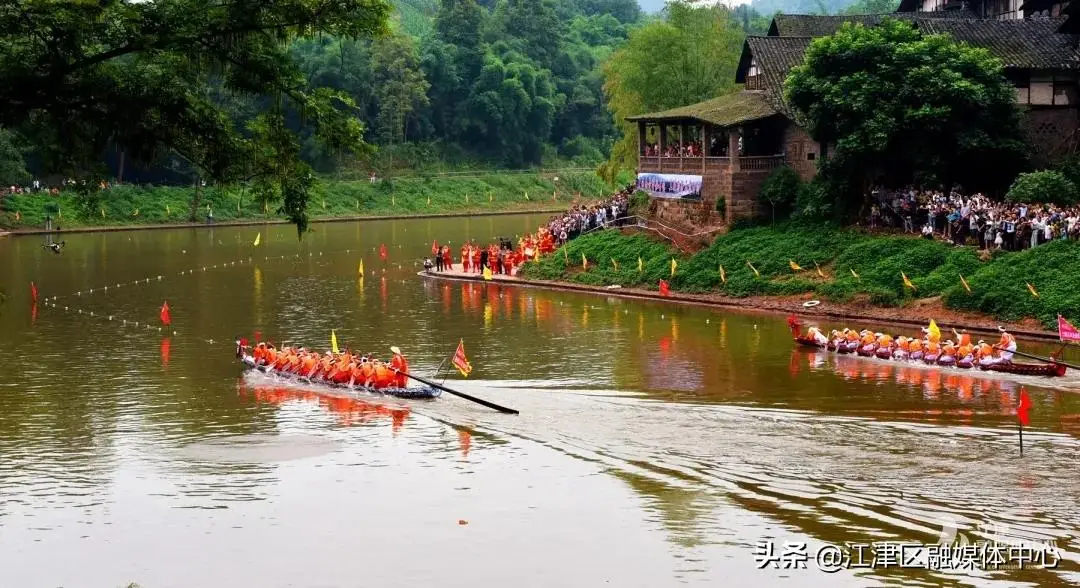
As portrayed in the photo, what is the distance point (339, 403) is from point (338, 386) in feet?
5.22

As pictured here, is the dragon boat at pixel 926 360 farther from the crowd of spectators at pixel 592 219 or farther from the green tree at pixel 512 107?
the green tree at pixel 512 107

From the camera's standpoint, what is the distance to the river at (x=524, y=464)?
22406mm

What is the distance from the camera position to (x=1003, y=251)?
145 feet

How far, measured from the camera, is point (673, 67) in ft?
240

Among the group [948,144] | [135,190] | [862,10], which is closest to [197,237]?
[135,190]

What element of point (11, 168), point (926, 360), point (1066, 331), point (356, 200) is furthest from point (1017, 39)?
point (356, 200)

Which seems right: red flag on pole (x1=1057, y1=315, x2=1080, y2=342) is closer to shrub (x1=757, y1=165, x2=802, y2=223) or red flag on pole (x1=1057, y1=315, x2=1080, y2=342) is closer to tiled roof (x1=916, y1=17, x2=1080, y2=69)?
tiled roof (x1=916, y1=17, x2=1080, y2=69)

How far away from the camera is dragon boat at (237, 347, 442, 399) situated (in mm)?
34219

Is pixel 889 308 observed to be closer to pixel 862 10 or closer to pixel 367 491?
pixel 367 491

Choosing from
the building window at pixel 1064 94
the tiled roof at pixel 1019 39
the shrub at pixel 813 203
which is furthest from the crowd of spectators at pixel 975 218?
the tiled roof at pixel 1019 39

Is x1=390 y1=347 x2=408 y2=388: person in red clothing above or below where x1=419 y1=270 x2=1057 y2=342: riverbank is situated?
below

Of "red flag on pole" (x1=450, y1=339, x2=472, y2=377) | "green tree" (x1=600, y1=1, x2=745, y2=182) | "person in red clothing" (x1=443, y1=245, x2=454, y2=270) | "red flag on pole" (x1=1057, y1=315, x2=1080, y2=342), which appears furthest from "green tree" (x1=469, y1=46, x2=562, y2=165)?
"red flag on pole" (x1=1057, y1=315, x2=1080, y2=342)

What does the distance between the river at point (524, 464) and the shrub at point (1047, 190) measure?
893 cm

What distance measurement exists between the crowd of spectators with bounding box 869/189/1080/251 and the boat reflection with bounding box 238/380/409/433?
22.8 metres
